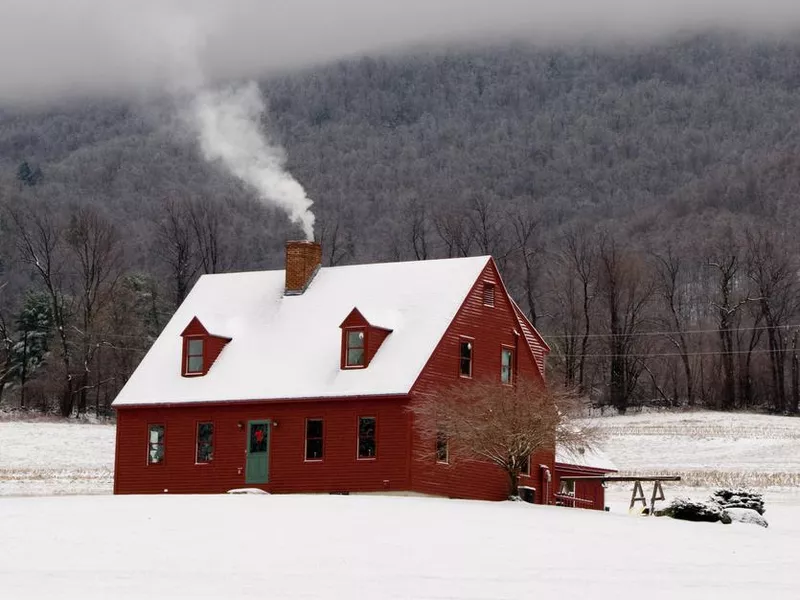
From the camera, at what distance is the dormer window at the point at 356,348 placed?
49688 millimetres

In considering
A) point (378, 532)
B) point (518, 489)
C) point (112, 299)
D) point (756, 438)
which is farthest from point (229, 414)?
point (112, 299)

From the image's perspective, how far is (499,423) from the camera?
1784 inches

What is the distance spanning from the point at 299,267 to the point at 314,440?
8423 millimetres

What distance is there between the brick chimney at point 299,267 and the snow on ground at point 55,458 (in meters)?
10.9

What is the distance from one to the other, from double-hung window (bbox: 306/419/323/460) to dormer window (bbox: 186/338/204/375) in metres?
5.64

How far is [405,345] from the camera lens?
49438 millimetres

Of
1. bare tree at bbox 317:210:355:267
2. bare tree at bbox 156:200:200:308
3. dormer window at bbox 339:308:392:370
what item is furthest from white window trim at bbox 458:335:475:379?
bare tree at bbox 156:200:200:308

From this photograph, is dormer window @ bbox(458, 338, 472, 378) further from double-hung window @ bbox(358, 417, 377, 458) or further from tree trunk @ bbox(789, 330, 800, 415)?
tree trunk @ bbox(789, 330, 800, 415)

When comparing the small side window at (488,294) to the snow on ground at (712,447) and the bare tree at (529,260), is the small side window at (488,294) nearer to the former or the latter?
the snow on ground at (712,447)

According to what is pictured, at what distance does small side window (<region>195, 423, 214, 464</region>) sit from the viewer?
51.1m

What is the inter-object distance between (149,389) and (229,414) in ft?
12.5

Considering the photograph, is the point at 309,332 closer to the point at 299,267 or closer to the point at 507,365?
the point at 299,267

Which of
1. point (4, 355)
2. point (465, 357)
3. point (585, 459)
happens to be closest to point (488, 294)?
point (465, 357)

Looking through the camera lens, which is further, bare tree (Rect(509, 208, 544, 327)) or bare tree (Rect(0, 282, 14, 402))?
bare tree (Rect(509, 208, 544, 327))
